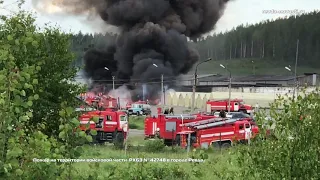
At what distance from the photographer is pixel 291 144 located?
16.3 feet

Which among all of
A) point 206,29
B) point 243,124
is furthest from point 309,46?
point 243,124

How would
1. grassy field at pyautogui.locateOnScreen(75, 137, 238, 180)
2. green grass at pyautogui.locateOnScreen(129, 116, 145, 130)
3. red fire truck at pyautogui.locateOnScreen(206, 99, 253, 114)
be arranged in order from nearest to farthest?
1. grassy field at pyautogui.locateOnScreen(75, 137, 238, 180)
2. green grass at pyautogui.locateOnScreen(129, 116, 145, 130)
3. red fire truck at pyautogui.locateOnScreen(206, 99, 253, 114)

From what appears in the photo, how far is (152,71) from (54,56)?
48.7 metres

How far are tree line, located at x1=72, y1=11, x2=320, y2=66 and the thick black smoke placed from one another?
3.59 metres

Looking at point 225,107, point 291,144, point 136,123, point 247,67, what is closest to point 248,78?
point 247,67

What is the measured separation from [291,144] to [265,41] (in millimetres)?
82387

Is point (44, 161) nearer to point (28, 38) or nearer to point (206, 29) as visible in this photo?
point (28, 38)

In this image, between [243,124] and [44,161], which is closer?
[44,161]

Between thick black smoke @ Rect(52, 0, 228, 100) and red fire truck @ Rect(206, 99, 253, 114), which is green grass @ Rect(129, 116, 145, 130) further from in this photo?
thick black smoke @ Rect(52, 0, 228, 100)

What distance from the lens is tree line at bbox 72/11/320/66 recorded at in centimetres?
7762

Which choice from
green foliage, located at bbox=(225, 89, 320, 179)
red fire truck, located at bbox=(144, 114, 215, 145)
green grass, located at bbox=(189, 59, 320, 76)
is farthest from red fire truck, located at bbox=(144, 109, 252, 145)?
green grass, located at bbox=(189, 59, 320, 76)

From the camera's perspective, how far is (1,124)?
4238 millimetres

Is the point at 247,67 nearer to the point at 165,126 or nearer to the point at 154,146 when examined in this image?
the point at 165,126

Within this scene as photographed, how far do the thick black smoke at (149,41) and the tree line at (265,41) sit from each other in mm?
3586
